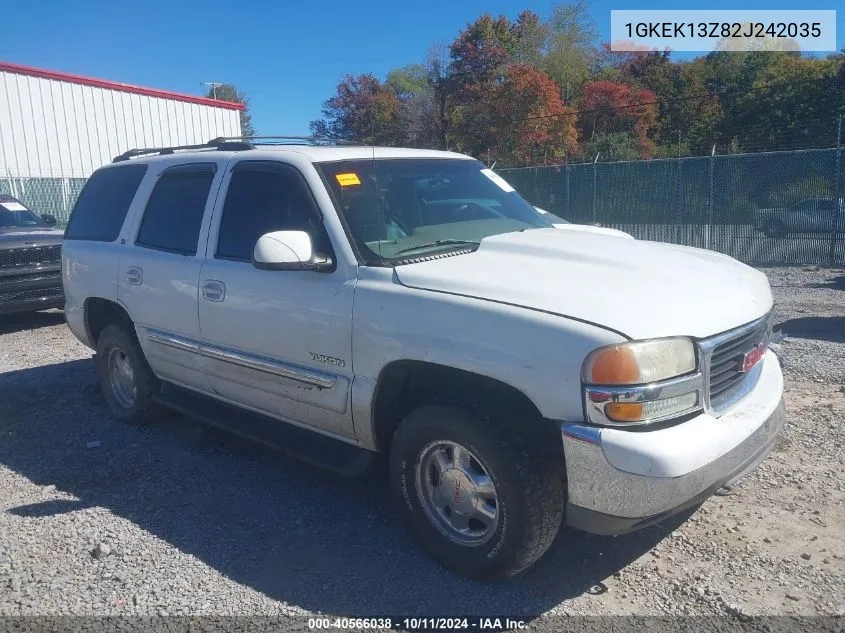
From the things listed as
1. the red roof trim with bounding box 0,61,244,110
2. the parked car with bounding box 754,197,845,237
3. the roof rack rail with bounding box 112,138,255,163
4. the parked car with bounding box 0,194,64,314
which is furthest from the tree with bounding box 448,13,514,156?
the roof rack rail with bounding box 112,138,255,163

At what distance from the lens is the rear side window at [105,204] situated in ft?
17.8

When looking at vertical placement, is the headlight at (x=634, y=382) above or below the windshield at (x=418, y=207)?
below

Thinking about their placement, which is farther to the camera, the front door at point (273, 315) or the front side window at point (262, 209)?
the front side window at point (262, 209)

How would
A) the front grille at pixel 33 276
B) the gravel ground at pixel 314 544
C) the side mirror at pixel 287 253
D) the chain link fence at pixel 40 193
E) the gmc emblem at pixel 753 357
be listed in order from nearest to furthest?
1. the gravel ground at pixel 314 544
2. the gmc emblem at pixel 753 357
3. the side mirror at pixel 287 253
4. the front grille at pixel 33 276
5. the chain link fence at pixel 40 193

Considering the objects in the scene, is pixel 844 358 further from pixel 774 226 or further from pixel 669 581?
pixel 774 226

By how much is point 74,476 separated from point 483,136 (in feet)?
84.1

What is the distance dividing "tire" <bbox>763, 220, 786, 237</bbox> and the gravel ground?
8.64 metres

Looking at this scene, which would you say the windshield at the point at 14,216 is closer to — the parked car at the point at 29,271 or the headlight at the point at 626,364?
the parked car at the point at 29,271

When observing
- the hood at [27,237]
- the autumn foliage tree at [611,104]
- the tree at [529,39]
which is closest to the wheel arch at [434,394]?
the hood at [27,237]

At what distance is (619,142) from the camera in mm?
28016

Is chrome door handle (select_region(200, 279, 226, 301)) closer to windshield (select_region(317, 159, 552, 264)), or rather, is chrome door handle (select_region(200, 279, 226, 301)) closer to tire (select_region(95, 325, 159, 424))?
windshield (select_region(317, 159, 552, 264))

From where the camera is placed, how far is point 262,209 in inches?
167

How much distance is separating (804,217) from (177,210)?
11547mm

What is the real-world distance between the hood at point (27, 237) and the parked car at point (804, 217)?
11571mm
